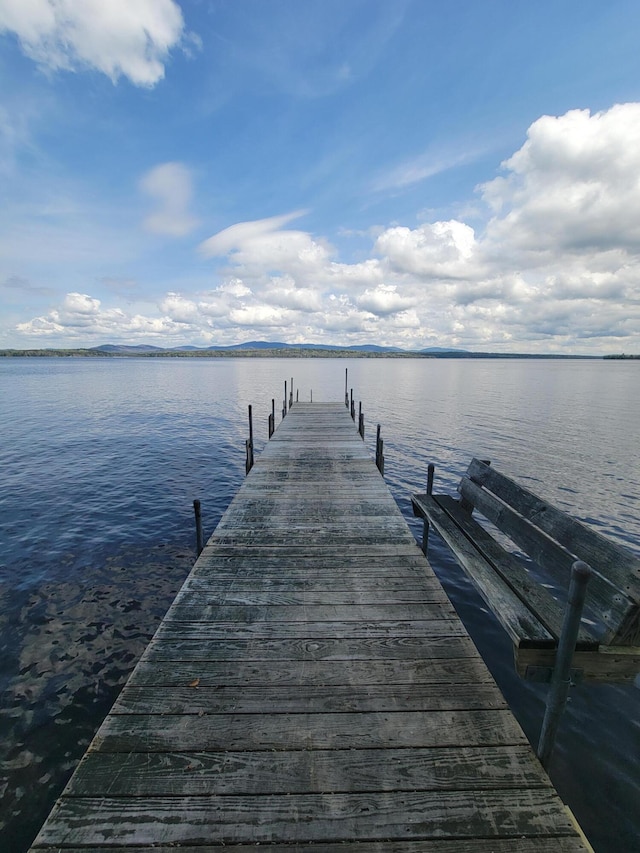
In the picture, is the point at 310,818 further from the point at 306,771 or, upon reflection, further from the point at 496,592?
the point at 496,592

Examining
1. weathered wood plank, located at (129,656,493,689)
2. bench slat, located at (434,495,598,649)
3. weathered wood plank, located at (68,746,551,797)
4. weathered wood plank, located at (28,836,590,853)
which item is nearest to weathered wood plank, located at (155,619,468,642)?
weathered wood plank, located at (129,656,493,689)

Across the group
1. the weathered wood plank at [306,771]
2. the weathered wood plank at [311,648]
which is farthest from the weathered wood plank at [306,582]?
the weathered wood plank at [306,771]

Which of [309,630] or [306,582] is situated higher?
[309,630]

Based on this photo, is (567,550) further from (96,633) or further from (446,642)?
(96,633)

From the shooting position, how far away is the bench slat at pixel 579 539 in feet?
11.2

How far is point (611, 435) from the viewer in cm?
2738

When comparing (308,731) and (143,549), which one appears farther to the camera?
(143,549)

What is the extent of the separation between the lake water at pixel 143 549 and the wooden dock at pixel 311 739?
2.56 meters

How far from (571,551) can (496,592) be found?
0.97 m

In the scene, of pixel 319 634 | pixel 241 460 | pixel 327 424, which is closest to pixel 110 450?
pixel 241 460

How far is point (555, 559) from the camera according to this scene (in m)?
4.37

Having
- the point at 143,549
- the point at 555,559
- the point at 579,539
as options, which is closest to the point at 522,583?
the point at 555,559

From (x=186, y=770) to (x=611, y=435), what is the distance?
3271 centimetres

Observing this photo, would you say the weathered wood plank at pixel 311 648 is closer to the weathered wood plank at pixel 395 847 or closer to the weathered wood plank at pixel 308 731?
the weathered wood plank at pixel 308 731
